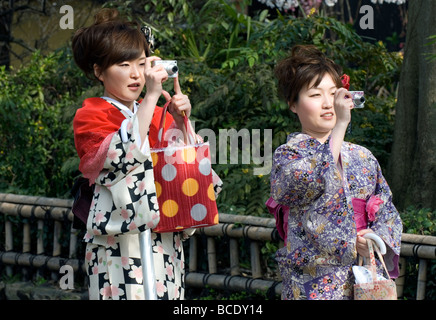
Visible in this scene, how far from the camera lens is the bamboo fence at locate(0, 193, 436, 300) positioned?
15.4ft

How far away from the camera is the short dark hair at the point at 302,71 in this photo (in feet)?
11.6

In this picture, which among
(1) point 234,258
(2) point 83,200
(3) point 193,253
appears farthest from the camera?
(3) point 193,253

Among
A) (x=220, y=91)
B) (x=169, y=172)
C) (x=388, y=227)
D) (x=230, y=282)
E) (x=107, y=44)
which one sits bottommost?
(x=230, y=282)

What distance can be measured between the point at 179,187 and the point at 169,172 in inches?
3.0

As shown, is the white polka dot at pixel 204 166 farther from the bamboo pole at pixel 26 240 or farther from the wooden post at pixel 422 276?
the bamboo pole at pixel 26 240

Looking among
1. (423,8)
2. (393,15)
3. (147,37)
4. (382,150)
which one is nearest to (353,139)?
(382,150)

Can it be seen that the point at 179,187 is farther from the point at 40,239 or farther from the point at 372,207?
the point at 40,239

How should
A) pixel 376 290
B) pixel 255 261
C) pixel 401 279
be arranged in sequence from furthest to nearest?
pixel 255 261 → pixel 401 279 → pixel 376 290

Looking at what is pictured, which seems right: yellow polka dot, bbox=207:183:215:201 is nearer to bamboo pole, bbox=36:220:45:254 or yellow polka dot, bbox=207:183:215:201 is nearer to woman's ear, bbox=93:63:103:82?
woman's ear, bbox=93:63:103:82

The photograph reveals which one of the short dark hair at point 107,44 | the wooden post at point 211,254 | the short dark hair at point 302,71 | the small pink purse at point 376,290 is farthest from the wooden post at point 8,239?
the small pink purse at point 376,290

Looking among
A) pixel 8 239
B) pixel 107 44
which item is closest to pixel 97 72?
pixel 107 44

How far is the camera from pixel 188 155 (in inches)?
137

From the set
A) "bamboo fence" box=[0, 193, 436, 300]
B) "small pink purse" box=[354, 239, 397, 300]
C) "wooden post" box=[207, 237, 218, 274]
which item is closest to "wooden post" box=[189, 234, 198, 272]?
"bamboo fence" box=[0, 193, 436, 300]

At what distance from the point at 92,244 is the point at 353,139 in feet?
9.32
